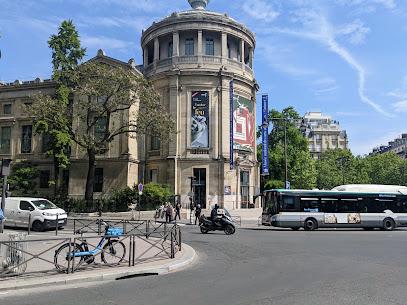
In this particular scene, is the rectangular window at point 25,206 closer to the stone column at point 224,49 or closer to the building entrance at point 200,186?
the building entrance at point 200,186

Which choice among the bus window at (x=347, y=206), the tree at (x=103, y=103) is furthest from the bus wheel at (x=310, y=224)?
the tree at (x=103, y=103)

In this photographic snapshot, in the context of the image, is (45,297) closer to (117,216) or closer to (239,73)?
(117,216)

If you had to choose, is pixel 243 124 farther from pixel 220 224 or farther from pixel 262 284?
pixel 262 284

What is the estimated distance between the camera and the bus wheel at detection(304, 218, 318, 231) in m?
28.2

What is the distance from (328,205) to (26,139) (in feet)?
119

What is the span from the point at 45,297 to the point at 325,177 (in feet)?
261

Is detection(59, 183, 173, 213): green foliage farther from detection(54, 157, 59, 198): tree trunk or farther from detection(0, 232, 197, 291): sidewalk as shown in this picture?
detection(0, 232, 197, 291): sidewalk

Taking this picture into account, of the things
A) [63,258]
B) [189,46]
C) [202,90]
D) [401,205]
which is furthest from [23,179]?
[63,258]

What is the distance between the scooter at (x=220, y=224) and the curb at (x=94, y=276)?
36.0 ft

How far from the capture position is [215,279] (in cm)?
1051

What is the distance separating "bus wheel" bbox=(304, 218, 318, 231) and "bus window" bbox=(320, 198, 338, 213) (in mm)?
1014

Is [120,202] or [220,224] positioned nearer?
[220,224]

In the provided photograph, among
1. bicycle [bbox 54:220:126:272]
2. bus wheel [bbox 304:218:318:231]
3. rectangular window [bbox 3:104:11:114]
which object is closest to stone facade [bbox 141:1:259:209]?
rectangular window [bbox 3:104:11:114]

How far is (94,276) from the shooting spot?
10289 millimetres
